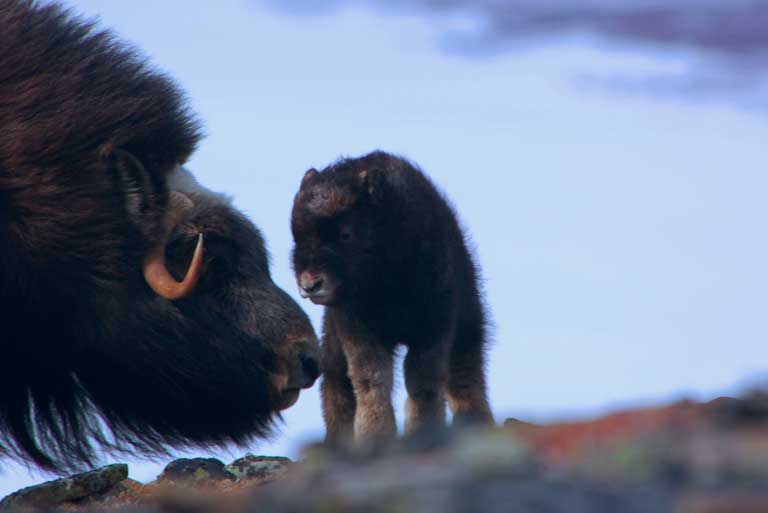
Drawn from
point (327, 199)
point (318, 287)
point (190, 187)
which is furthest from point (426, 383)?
point (190, 187)

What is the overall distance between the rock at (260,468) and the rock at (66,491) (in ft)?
1.29

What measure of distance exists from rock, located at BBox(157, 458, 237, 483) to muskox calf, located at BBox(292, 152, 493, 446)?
17.5 inches

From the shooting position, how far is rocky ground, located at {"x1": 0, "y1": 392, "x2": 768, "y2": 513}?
176cm

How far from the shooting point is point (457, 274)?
4.34 meters

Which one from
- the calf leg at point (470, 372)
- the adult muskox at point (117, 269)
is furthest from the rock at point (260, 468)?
the calf leg at point (470, 372)

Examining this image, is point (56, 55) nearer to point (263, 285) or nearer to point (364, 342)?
point (263, 285)

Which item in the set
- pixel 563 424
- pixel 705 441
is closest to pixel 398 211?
pixel 563 424

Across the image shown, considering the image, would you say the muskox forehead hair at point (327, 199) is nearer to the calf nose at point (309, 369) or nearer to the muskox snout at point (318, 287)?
the muskox snout at point (318, 287)

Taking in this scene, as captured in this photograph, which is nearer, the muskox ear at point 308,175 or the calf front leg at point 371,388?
the calf front leg at point 371,388

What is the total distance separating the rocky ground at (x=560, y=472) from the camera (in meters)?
1.76

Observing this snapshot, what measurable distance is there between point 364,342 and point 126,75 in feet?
4.49

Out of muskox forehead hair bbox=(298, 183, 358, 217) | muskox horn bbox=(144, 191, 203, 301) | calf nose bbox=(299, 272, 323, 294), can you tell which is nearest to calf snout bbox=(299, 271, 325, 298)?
calf nose bbox=(299, 272, 323, 294)

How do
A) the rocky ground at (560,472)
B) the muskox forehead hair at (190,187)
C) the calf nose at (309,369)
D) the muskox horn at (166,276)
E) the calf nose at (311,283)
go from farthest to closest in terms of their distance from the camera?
the muskox forehead hair at (190,187)
the muskox horn at (166,276)
the calf nose at (309,369)
the calf nose at (311,283)
the rocky ground at (560,472)

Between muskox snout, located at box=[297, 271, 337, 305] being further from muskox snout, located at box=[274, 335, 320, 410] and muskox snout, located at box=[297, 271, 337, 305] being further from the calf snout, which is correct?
muskox snout, located at box=[274, 335, 320, 410]
